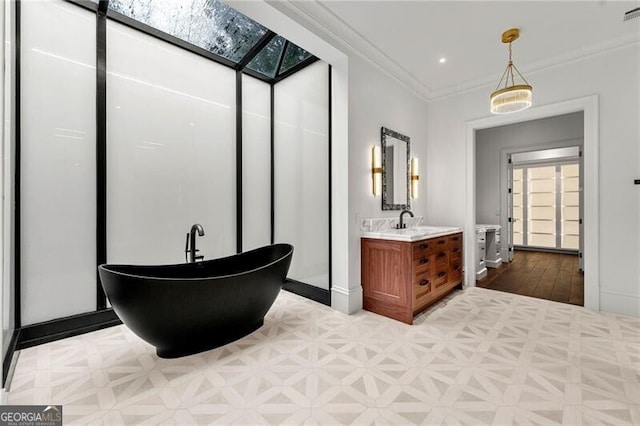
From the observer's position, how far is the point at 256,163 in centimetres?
383

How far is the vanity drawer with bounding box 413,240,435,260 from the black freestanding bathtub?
1273mm

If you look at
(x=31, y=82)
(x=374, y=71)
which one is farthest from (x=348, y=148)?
(x=31, y=82)

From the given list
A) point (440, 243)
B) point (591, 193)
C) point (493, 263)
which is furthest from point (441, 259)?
point (493, 263)

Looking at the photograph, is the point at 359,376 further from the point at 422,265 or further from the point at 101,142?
the point at 101,142

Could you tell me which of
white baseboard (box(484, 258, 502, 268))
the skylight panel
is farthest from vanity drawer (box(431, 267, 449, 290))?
the skylight panel

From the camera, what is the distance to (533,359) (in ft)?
6.81

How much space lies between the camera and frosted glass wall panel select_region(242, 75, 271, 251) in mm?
3713

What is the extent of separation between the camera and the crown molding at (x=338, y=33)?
2.36 m

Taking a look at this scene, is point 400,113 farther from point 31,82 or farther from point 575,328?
point 31,82

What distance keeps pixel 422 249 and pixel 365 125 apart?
1.51m

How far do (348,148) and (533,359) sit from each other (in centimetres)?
237

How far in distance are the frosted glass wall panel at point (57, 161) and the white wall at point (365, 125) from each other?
2454mm

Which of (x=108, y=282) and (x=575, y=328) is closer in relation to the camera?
(x=108, y=282)

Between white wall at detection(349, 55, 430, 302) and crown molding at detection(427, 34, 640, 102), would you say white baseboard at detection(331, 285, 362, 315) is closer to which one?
white wall at detection(349, 55, 430, 302)
